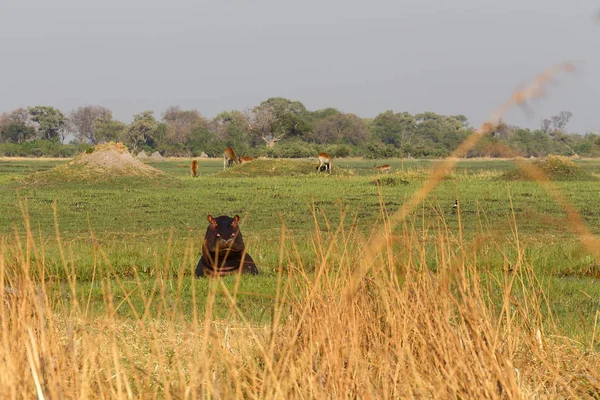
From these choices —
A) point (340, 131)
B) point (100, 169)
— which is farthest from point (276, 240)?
point (340, 131)

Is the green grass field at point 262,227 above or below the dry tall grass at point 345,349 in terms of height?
below

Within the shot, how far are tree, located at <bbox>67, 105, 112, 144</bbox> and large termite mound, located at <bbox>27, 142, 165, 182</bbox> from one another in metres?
82.6

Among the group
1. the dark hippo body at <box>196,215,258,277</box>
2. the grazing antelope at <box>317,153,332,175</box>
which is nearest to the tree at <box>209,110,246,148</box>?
the grazing antelope at <box>317,153,332,175</box>

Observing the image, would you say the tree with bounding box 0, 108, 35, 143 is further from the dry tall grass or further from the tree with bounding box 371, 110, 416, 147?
the dry tall grass

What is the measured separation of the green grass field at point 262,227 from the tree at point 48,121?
249 ft

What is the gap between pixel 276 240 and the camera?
46.8ft

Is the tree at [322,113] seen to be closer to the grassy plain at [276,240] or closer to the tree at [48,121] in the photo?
the tree at [48,121]

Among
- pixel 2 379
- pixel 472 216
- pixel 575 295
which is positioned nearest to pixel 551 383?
pixel 2 379

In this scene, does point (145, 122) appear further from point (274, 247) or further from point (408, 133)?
point (274, 247)

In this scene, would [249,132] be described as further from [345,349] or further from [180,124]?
[345,349]

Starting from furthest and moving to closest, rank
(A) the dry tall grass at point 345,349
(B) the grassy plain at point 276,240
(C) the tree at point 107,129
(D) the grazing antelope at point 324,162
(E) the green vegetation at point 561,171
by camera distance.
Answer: (C) the tree at point 107,129 → (D) the grazing antelope at point 324,162 → (E) the green vegetation at point 561,171 → (B) the grassy plain at point 276,240 → (A) the dry tall grass at point 345,349

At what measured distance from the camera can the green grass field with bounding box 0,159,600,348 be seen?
6293 millimetres

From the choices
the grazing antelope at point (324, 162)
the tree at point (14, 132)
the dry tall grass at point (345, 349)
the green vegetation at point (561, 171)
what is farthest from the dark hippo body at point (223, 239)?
the tree at point (14, 132)

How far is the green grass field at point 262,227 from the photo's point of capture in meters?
6.29
